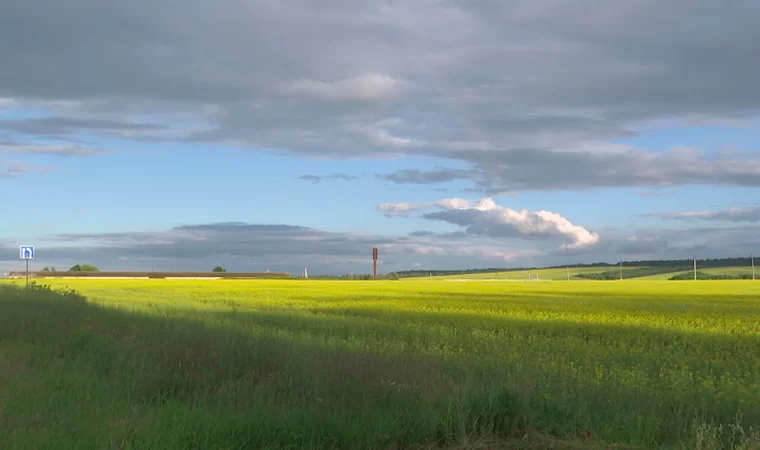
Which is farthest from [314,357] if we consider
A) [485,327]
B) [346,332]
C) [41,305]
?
[41,305]

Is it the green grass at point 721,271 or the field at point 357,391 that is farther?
the green grass at point 721,271

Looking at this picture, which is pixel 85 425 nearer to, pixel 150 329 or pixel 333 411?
pixel 333 411

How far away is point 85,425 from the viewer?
8445 millimetres

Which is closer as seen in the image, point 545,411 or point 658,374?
point 545,411

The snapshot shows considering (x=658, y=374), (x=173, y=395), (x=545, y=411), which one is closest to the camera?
(x=545, y=411)

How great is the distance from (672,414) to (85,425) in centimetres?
771

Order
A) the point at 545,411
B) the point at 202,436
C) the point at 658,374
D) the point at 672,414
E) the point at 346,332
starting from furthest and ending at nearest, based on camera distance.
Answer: the point at 346,332, the point at 658,374, the point at 672,414, the point at 545,411, the point at 202,436

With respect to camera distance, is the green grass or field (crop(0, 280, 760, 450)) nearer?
field (crop(0, 280, 760, 450))

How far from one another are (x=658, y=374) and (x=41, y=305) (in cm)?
2016

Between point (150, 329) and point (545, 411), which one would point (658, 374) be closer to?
point (545, 411)

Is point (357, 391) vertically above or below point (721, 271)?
below

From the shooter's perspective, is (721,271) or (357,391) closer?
(357,391)

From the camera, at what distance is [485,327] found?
25.3 meters

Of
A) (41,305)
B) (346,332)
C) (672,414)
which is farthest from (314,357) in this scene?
(41,305)
